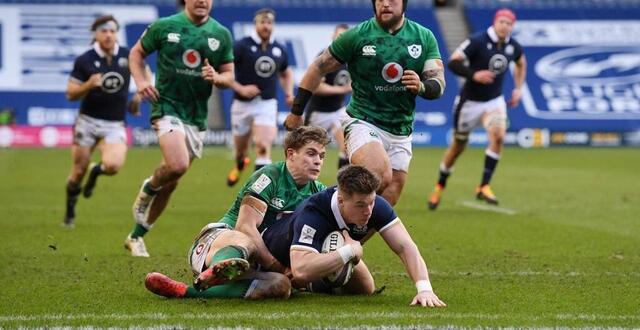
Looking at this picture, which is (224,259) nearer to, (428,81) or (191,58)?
(428,81)

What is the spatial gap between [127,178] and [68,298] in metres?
14.4

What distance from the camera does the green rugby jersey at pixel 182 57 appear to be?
11.2 metres

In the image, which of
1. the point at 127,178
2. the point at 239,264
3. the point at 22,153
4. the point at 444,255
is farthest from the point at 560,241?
the point at 22,153

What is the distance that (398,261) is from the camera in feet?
34.8

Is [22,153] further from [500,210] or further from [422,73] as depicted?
[422,73]

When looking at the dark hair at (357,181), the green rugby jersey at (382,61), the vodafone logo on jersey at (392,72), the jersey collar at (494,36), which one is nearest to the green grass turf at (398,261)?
the dark hair at (357,181)

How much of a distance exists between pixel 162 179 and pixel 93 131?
3.55m

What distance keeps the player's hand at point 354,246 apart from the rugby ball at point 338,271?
0.03 m

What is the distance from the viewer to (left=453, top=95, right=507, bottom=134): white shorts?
1667cm

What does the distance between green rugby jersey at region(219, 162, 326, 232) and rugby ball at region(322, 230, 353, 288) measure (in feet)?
1.98

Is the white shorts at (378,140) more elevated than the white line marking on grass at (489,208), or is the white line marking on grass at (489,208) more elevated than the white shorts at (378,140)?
the white shorts at (378,140)

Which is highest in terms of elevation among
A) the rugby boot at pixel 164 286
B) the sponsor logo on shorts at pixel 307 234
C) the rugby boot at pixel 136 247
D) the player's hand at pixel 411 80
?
the player's hand at pixel 411 80

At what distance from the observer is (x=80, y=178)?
14.3m

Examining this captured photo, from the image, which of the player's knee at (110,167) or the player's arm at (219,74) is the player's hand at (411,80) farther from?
the player's knee at (110,167)
